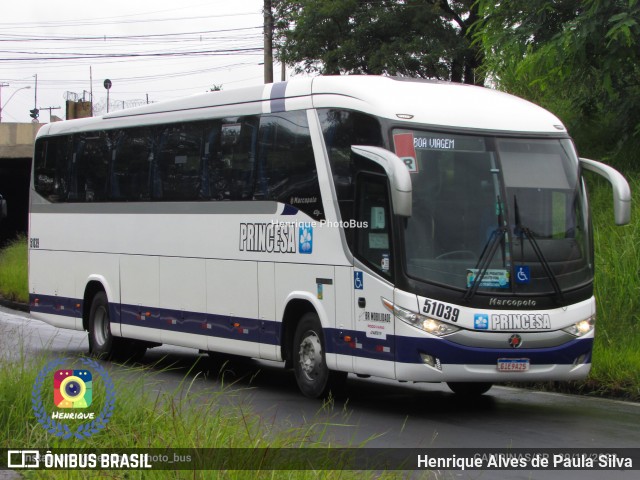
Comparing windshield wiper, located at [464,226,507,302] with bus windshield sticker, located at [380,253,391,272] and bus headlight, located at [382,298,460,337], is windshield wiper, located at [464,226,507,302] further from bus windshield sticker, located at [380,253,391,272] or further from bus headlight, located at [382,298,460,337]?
bus windshield sticker, located at [380,253,391,272]

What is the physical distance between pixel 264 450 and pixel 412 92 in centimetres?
616

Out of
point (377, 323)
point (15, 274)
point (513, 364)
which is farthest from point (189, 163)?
point (15, 274)

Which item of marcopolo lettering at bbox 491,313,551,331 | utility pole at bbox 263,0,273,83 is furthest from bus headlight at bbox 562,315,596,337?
utility pole at bbox 263,0,273,83

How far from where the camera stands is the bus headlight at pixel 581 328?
1207 cm

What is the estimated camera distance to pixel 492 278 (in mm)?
11758

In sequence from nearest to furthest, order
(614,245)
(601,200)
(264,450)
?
1. (264,450)
2. (614,245)
3. (601,200)

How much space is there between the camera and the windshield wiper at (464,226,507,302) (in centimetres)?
1162

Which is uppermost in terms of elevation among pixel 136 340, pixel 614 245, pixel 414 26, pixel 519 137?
pixel 414 26

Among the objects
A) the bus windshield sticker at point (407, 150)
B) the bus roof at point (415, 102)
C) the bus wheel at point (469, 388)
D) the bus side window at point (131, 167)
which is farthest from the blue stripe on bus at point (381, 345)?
the bus roof at point (415, 102)

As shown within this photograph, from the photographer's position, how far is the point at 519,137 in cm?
1244

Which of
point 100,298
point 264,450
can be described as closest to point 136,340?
point 100,298

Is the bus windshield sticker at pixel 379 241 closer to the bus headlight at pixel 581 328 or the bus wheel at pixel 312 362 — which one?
the bus wheel at pixel 312 362

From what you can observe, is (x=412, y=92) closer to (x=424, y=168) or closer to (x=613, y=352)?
(x=424, y=168)

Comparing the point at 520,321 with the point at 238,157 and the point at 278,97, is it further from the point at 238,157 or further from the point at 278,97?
the point at 238,157
